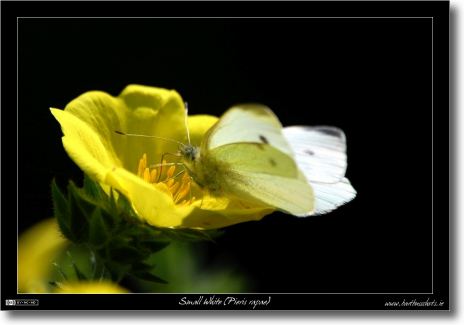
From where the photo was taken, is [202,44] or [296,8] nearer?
A: [296,8]

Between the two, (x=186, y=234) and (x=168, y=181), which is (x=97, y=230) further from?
(x=168, y=181)

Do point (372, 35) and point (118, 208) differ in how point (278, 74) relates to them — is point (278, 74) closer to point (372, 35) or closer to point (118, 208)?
point (372, 35)

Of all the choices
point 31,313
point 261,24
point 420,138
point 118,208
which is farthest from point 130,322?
point 420,138

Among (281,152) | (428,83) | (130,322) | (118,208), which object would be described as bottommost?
(130,322)

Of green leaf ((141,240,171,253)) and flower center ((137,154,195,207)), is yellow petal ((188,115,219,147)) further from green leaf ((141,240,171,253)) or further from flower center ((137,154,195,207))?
green leaf ((141,240,171,253))

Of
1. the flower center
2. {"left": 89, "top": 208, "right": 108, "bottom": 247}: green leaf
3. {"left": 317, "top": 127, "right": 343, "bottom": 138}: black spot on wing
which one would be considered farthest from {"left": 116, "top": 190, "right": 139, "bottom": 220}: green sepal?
{"left": 317, "top": 127, "right": 343, "bottom": 138}: black spot on wing

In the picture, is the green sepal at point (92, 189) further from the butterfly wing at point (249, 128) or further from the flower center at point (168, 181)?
the butterfly wing at point (249, 128)
